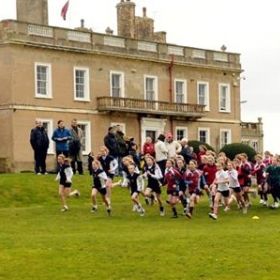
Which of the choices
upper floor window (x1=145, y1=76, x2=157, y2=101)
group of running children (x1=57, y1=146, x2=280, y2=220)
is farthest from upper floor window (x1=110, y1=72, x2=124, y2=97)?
group of running children (x1=57, y1=146, x2=280, y2=220)

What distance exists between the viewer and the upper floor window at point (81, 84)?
185ft

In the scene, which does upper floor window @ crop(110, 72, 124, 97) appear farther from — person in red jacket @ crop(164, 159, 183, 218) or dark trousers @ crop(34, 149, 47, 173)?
person in red jacket @ crop(164, 159, 183, 218)

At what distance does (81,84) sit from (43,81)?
326 cm

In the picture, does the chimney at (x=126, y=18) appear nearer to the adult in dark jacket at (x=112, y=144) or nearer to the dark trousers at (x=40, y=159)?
the dark trousers at (x=40, y=159)

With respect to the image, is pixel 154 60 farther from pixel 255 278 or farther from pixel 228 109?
pixel 255 278

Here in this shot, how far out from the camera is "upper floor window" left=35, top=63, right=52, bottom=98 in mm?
53688

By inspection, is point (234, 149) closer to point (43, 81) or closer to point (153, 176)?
point (43, 81)

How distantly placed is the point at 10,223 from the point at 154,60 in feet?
116

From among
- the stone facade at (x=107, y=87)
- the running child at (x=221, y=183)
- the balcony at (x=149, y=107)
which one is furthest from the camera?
the balcony at (x=149, y=107)

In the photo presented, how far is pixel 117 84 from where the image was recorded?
194 feet

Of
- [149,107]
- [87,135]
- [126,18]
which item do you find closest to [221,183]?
[87,135]

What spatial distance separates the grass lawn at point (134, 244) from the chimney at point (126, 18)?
1392 inches

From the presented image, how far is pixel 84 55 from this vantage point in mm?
56719

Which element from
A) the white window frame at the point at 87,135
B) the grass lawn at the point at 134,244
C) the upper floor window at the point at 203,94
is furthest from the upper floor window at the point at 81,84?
the grass lawn at the point at 134,244
